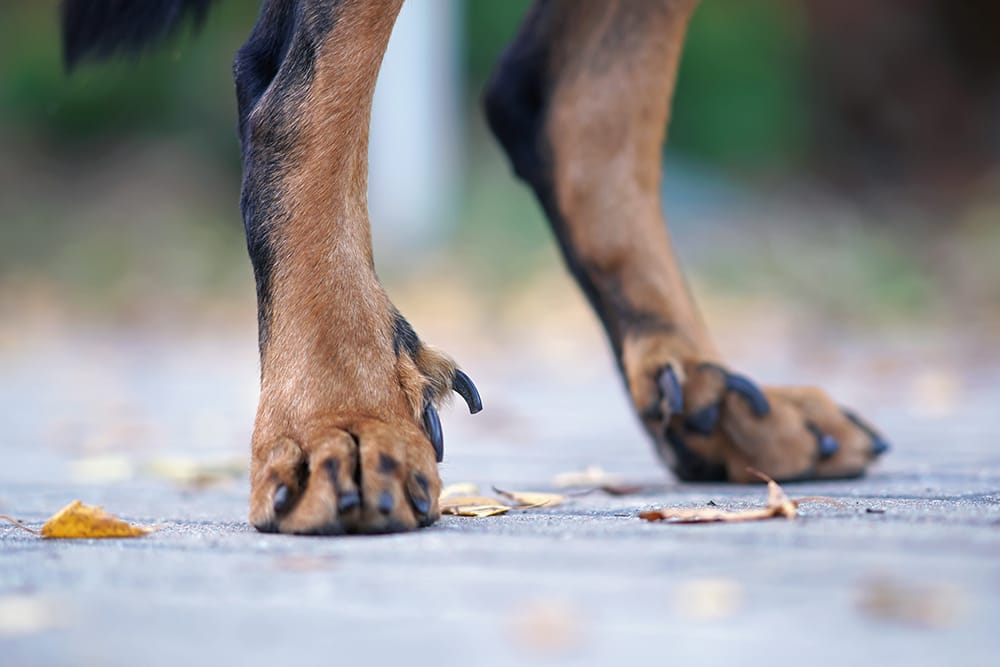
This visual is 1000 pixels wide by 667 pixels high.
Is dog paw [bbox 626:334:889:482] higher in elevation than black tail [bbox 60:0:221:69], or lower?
lower

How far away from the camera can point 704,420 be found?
7.38 ft

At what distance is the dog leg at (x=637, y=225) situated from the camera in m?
2.27

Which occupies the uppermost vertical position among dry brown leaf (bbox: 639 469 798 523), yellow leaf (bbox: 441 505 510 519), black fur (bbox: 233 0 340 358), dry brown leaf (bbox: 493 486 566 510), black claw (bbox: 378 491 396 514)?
black fur (bbox: 233 0 340 358)

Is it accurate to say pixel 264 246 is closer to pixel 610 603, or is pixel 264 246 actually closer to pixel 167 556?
pixel 167 556

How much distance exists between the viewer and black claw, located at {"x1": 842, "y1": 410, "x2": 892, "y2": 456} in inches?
93.4

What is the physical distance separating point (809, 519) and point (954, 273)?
7.27 meters

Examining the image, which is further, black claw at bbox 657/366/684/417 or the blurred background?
the blurred background

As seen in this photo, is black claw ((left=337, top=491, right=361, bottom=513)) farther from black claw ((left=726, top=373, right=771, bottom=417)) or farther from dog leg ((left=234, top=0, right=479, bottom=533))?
black claw ((left=726, top=373, right=771, bottom=417))

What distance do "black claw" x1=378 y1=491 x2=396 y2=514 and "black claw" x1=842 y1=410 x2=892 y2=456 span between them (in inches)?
44.2

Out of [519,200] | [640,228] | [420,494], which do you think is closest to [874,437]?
[640,228]

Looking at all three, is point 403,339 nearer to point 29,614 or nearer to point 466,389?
point 466,389

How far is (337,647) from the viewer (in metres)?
1.06

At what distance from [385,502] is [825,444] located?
1040 millimetres

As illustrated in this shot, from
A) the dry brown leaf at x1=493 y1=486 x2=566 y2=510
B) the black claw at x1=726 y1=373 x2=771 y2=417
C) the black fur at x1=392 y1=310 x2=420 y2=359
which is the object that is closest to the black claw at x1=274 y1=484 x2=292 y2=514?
the black fur at x1=392 y1=310 x2=420 y2=359
